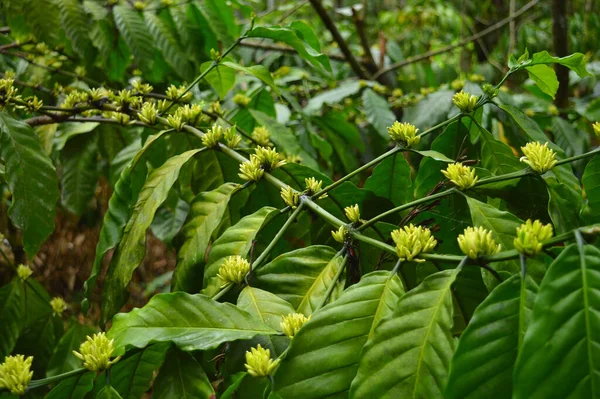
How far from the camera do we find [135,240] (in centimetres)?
68

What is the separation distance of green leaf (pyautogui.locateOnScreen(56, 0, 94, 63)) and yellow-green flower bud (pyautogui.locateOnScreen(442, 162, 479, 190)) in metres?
1.08

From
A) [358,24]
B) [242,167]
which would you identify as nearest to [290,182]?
[242,167]

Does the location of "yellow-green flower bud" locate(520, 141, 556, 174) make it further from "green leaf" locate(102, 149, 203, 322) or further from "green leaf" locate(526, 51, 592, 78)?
"green leaf" locate(102, 149, 203, 322)

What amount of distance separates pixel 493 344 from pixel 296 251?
255mm

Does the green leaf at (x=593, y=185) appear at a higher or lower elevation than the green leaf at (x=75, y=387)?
higher

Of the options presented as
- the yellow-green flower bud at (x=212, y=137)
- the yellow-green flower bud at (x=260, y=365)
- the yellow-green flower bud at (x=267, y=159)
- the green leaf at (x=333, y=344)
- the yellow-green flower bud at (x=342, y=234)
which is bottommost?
the yellow-green flower bud at (x=260, y=365)

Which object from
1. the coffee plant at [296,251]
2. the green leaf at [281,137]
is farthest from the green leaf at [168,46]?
the green leaf at [281,137]

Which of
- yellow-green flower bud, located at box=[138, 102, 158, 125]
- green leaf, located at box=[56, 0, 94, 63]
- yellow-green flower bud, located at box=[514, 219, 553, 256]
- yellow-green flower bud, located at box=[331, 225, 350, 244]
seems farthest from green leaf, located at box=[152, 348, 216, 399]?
green leaf, located at box=[56, 0, 94, 63]

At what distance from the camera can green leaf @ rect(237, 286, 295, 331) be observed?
535mm

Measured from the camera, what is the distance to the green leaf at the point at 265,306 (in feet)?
1.76

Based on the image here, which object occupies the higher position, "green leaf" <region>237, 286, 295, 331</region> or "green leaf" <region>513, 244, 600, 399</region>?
"green leaf" <region>513, 244, 600, 399</region>

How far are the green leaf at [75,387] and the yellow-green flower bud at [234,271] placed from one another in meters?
0.17

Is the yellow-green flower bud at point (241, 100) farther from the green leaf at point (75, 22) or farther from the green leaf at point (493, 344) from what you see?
the green leaf at point (493, 344)

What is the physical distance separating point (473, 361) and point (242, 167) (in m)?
0.43
